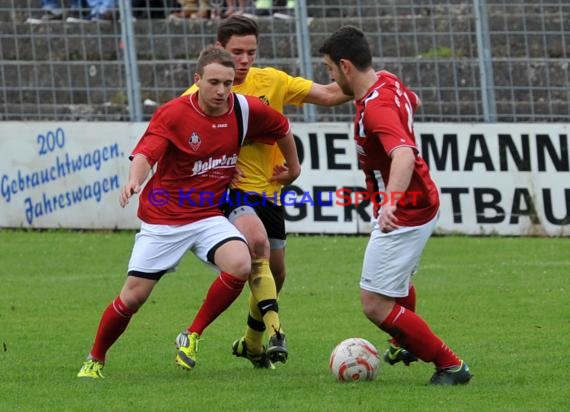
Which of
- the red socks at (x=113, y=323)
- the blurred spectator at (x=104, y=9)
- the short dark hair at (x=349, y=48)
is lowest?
the red socks at (x=113, y=323)

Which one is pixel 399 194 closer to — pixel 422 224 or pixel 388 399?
pixel 422 224

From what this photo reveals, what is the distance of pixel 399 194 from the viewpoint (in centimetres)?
671

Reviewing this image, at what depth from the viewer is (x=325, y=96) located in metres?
8.81

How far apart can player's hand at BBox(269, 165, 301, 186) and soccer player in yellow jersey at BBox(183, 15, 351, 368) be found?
0.04ft

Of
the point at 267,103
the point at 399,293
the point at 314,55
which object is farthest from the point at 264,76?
the point at 314,55

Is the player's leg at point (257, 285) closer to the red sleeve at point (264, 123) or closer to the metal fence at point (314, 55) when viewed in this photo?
the red sleeve at point (264, 123)

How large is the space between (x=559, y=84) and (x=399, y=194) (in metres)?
8.67

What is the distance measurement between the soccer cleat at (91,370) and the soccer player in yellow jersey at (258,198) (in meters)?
0.93

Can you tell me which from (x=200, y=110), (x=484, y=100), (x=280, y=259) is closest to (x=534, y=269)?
(x=484, y=100)

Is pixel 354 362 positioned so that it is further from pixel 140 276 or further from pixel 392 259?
pixel 140 276

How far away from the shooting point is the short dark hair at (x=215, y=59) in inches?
301

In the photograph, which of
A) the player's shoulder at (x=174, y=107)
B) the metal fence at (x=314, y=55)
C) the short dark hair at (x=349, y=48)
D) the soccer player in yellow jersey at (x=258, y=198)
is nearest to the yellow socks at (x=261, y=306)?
the soccer player in yellow jersey at (x=258, y=198)

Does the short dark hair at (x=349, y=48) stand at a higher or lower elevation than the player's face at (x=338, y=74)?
higher

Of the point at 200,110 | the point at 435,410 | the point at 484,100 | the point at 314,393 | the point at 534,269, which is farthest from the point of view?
the point at 484,100
